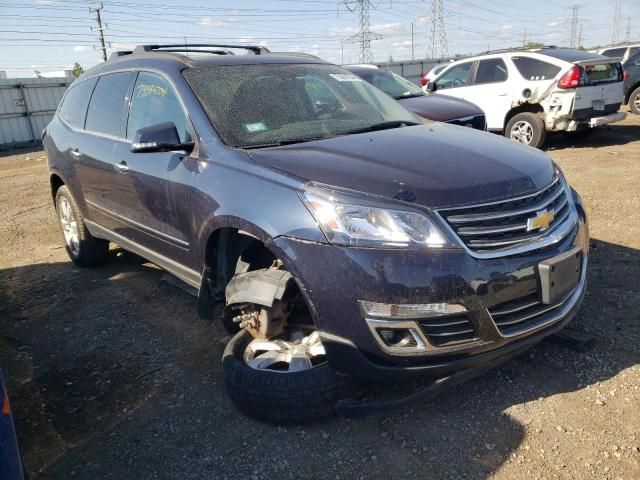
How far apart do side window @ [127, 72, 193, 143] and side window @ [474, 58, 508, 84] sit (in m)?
7.40

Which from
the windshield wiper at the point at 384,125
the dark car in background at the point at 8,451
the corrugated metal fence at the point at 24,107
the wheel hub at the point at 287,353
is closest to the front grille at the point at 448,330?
the wheel hub at the point at 287,353

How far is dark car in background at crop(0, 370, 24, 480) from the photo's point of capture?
1.53 m

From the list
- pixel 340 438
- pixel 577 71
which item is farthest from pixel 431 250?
pixel 577 71

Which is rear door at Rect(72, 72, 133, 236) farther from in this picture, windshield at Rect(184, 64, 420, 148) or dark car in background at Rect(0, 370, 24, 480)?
dark car in background at Rect(0, 370, 24, 480)

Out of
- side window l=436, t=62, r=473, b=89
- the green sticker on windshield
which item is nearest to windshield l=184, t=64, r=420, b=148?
the green sticker on windshield

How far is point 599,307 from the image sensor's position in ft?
11.2

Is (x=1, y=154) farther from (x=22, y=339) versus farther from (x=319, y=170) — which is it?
(x=319, y=170)

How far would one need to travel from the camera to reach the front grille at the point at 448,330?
7.08 ft

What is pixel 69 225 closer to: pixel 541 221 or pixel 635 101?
pixel 541 221

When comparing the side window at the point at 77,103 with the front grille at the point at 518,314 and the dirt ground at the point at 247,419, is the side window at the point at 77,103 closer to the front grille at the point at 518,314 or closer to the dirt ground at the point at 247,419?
the dirt ground at the point at 247,419

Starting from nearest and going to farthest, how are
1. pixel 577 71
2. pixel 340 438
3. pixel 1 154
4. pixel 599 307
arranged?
pixel 340 438 → pixel 599 307 → pixel 577 71 → pixel 1 154

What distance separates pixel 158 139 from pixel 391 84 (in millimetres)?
6484

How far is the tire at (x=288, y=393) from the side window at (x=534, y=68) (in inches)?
310

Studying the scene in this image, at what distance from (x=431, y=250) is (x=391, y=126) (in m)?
1.40
